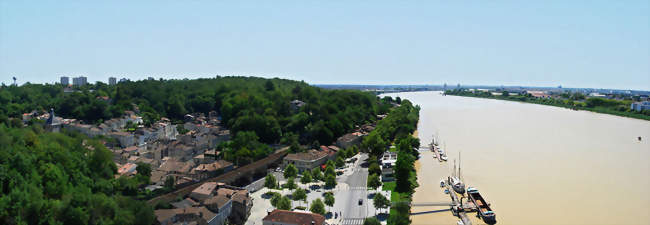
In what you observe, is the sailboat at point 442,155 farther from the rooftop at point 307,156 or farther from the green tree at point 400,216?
the green tree at point 400,216

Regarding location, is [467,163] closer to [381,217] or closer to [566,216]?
[566,216]

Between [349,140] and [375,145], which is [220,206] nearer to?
[375,145]

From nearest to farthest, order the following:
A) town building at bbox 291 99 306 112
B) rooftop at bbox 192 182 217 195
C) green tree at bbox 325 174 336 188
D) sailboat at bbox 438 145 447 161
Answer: rooftop at bbox 192 182 217 195
green tree at bbox 325 174 336 188
sailboat at bbox 438 145 447 161
town building at bbox 291 99 306 112

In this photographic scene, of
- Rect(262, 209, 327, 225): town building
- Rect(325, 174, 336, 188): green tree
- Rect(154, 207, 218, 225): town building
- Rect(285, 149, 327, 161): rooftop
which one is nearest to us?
Rect(154, 207, 218, 225): town building

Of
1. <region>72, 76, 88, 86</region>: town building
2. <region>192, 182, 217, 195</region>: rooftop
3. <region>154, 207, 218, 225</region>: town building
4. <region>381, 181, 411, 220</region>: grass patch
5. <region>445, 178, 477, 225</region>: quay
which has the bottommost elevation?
<region>445, 178, 477, 225</region>: quay

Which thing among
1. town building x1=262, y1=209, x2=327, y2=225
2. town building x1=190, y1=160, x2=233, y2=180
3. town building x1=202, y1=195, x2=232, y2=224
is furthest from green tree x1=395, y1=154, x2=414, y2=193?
town building x1=190, y1=160, x2=233, y2=180

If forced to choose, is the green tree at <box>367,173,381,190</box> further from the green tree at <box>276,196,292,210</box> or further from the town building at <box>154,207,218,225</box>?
the town building at <box>154,207,218,225</box>

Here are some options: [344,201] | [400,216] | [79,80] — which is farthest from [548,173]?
[79,80]

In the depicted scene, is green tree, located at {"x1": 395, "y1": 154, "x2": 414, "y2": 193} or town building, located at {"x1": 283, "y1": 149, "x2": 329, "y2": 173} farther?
town building, located at {"x1": 283, "y1": 149, "x2": 329, "y2": 173}
